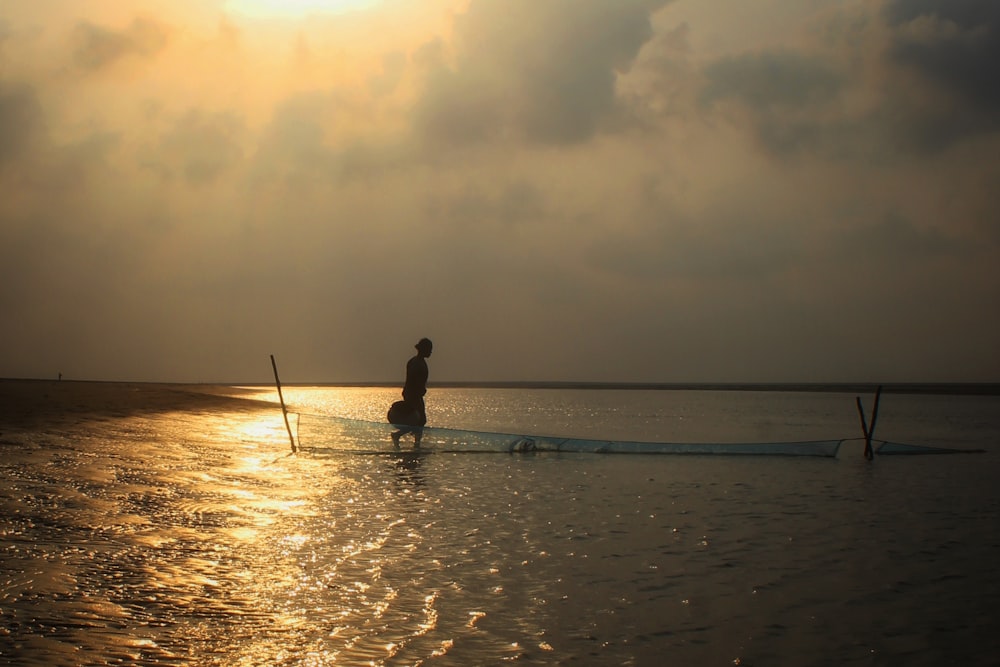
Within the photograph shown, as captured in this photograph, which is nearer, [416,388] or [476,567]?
[476,567]

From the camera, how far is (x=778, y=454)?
1827 centimetres

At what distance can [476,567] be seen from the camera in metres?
6.74

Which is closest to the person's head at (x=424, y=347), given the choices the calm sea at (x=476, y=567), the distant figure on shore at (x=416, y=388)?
the distant figure on shore at (x=416, y=388)

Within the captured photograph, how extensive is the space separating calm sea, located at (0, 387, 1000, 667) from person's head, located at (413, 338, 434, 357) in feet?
17.3

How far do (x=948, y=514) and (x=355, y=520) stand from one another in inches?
276

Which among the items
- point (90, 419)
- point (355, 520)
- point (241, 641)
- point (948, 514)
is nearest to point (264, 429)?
point (90, 419)

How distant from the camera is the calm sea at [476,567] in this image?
4746mm

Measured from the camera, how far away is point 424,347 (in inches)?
726

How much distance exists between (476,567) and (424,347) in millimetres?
11883

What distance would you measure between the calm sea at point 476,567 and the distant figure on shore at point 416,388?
14.8 feet

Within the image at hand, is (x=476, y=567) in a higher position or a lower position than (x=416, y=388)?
lower

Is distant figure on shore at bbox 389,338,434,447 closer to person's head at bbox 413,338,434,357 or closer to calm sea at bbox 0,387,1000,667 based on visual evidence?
person's head at bbox 413,338,434,357

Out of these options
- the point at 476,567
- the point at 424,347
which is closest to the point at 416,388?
the point at 424,347

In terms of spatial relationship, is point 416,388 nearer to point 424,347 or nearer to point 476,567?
point 424,347
